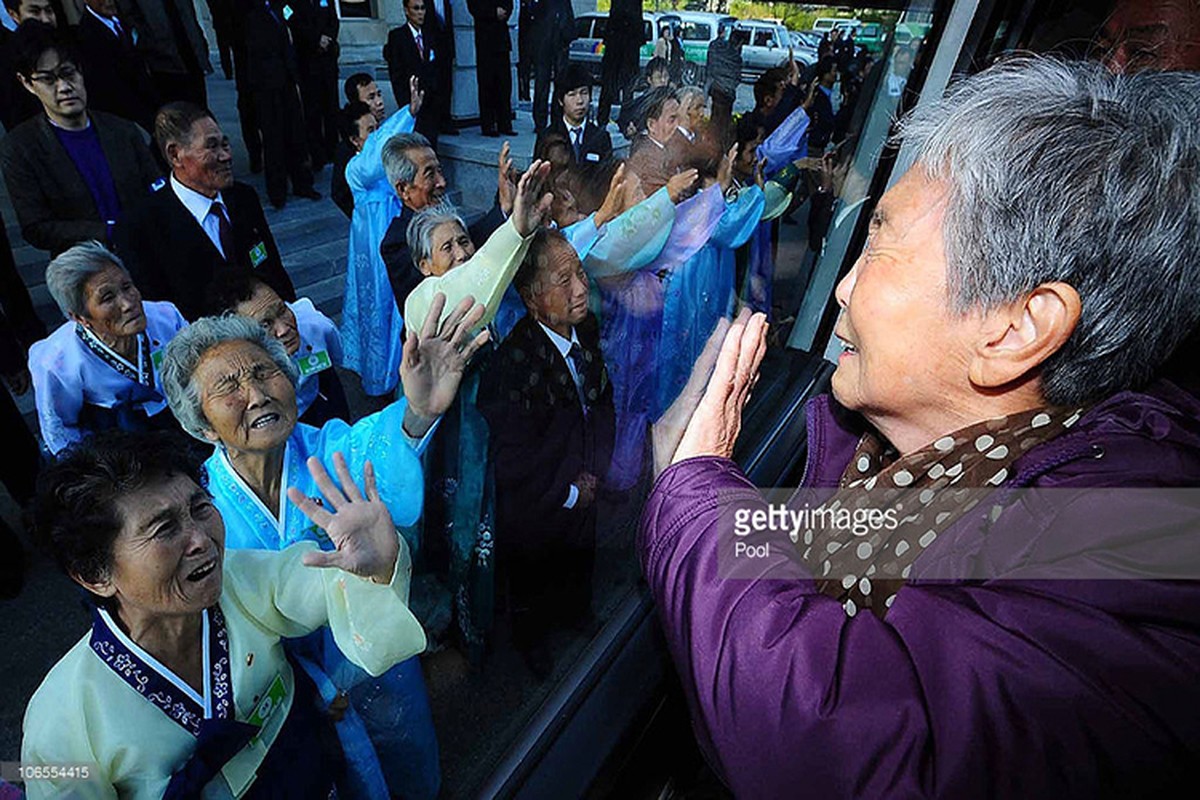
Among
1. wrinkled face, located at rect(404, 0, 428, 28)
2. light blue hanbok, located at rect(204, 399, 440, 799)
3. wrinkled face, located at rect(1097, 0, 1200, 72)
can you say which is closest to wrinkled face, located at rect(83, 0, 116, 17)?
wrinkled face, located at rect(404, 0, 428, 28)

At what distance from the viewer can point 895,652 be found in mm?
528

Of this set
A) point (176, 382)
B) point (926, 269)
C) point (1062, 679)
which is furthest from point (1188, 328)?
point (176, 382)

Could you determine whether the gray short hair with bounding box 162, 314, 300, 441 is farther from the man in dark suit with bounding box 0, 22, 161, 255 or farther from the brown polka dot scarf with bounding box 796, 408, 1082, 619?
the brown polka dot scarf with bounding box 796, 408, 1082, 619

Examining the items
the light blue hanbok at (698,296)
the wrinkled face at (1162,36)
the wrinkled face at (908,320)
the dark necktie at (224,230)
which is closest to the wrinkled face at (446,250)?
the dark necktie at (224,230)

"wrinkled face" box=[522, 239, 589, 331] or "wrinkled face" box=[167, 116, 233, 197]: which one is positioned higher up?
"wrinkled face" box=[167, 116, 233, 197]

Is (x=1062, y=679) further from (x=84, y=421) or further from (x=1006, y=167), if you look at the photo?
(x=84, y=421)

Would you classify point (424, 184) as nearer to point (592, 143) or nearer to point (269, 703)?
point (592, 143)

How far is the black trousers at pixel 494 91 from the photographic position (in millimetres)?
1047

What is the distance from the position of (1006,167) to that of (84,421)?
990 mm

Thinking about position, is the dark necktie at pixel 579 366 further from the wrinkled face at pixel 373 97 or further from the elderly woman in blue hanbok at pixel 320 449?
the wrinkled face at pixel 373 97

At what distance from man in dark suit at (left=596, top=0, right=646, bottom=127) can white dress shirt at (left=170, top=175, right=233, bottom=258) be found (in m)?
0.88

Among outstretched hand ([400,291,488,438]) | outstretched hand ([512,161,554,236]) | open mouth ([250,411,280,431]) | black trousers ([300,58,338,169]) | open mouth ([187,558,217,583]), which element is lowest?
open mouth ([187,558,217,583])

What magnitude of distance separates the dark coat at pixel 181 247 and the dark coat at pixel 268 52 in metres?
0.13

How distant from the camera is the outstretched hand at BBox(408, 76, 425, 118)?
36.8 inches
